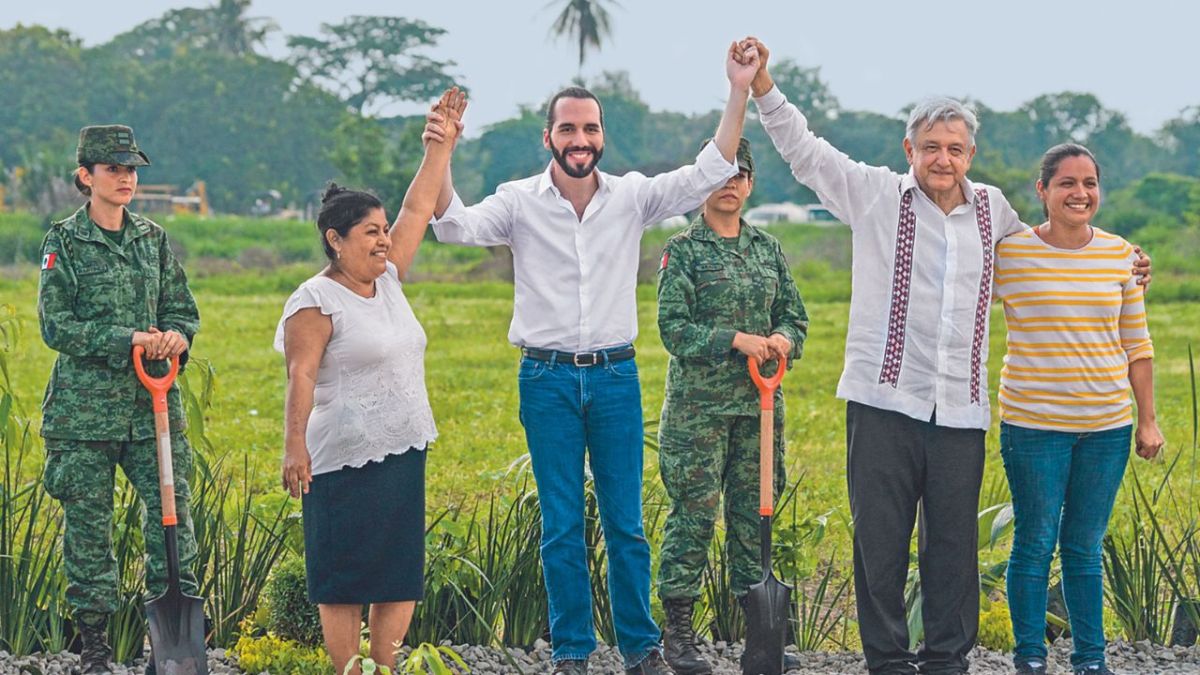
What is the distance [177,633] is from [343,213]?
4.26ft

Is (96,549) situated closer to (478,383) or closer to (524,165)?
(478,383)

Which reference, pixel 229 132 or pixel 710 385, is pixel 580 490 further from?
pixel 229 132

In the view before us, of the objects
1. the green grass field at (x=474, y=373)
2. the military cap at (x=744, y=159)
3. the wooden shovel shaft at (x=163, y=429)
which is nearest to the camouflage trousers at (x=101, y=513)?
the wooden shovel shaft at (x=163, y=429)

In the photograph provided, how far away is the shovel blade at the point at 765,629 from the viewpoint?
459 centimetres

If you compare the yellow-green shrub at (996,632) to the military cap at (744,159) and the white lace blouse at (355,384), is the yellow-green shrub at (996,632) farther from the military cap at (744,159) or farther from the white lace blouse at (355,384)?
the white lace blouse at (355,384)

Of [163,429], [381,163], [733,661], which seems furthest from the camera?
[381,163]

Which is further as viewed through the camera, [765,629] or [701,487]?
[701,487]

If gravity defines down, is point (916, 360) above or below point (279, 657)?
above

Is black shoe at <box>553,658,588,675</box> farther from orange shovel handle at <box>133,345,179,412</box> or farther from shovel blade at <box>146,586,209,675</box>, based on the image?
orange shovel handle at <box>133,345,179,412</box>

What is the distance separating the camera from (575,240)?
4652 mm

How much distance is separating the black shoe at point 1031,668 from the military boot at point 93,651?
108 inches

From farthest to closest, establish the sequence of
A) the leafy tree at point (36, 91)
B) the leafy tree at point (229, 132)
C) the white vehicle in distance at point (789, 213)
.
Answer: the white vehicle in distance at point (789, 213) → the leafy tree at point (229, 132) → the leafy tree at point (36, 91)

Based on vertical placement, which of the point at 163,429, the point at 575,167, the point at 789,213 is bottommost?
the point at 163,429

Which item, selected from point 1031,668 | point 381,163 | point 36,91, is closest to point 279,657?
point 1031,668
